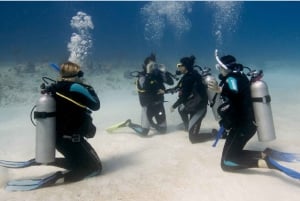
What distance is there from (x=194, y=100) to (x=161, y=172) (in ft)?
7.76

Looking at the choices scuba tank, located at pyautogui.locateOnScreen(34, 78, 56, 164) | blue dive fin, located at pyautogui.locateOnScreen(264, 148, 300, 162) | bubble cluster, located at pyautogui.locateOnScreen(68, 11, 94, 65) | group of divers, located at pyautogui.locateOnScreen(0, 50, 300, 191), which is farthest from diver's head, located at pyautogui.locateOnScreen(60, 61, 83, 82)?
bubble cluster, located at pyautogui.locateOnScreen(68, 11, 94, 65)

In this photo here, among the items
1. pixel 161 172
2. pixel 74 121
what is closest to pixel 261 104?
pixel 161 172

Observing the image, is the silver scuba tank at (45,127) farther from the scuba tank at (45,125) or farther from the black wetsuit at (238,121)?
the black wetsuit at (238,121)

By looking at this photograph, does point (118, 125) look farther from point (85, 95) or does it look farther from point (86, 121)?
point (85, 95)

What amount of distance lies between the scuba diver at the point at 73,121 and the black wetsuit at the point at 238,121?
7.65 ft

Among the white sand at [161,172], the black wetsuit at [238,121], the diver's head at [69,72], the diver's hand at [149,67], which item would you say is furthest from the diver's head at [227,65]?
the diver's hand at [149,67]

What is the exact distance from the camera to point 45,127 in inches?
196

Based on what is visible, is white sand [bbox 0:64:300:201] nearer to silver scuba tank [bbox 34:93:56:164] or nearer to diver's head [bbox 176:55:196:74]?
silver scuba tank [bbox 34:93:56:164]

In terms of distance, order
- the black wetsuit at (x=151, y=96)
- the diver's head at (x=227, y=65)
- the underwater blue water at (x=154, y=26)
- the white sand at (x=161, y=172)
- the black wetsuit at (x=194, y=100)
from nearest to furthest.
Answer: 1. the white sand at (x=161, y=172)
2. the diver's head at (x=227, y=65)
3. the black wetsuit at (x=194, y=100)
4. the black wetsuit at (x=151, y=96)
5. the underwater blue water at (x=154, y=26)

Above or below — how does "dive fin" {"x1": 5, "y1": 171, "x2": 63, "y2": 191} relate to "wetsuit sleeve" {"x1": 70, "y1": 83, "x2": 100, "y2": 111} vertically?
below

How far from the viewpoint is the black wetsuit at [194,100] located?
7355 mm

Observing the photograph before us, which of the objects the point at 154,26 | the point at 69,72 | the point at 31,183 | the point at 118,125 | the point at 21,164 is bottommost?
the point at 31,183

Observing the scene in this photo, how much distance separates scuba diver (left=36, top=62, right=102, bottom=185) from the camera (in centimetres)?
504

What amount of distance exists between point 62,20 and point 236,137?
366ft
